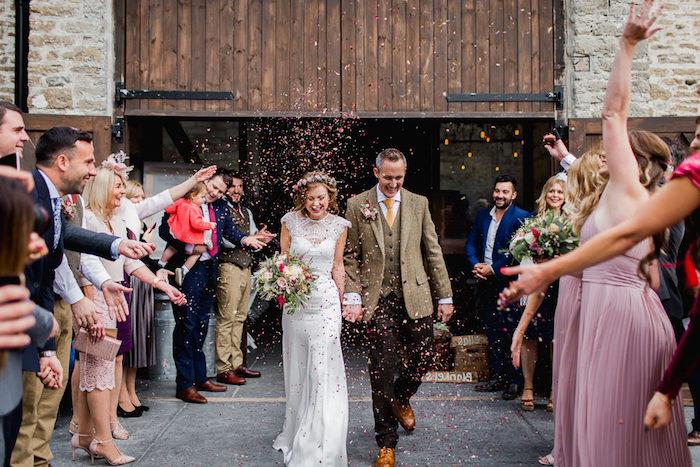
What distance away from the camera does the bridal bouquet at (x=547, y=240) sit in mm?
4891

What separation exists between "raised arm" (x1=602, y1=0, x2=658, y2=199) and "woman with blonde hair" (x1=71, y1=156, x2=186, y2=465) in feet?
9.10

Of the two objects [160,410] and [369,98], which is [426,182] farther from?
[160,410]

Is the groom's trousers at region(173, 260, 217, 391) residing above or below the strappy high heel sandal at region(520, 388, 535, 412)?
above

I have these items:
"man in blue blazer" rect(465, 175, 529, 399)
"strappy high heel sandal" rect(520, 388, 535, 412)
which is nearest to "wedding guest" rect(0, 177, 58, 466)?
"strappy high heel sandal" rect(520, 388, 535, 412)

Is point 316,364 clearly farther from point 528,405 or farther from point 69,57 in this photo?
point 69,57

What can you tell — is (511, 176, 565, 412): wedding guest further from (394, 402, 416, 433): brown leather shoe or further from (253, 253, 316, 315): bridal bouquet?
(253, 253, 316, 315): bridal bouquet

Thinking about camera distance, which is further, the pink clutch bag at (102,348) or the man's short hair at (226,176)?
the man's short hair at (226,176)

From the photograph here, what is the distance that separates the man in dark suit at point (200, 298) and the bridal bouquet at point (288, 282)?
1.25 m

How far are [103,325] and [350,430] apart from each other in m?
2.26

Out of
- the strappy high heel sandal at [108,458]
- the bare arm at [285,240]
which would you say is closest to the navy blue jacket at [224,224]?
the bare arm at [285,240]

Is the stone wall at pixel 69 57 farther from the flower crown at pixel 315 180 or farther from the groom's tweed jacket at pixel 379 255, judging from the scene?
the groom's tweed jacket at pixel 379 255

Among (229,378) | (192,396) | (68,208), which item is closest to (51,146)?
(68,208)

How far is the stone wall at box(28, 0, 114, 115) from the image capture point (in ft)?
24.5

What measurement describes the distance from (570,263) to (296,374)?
332 centimetres
